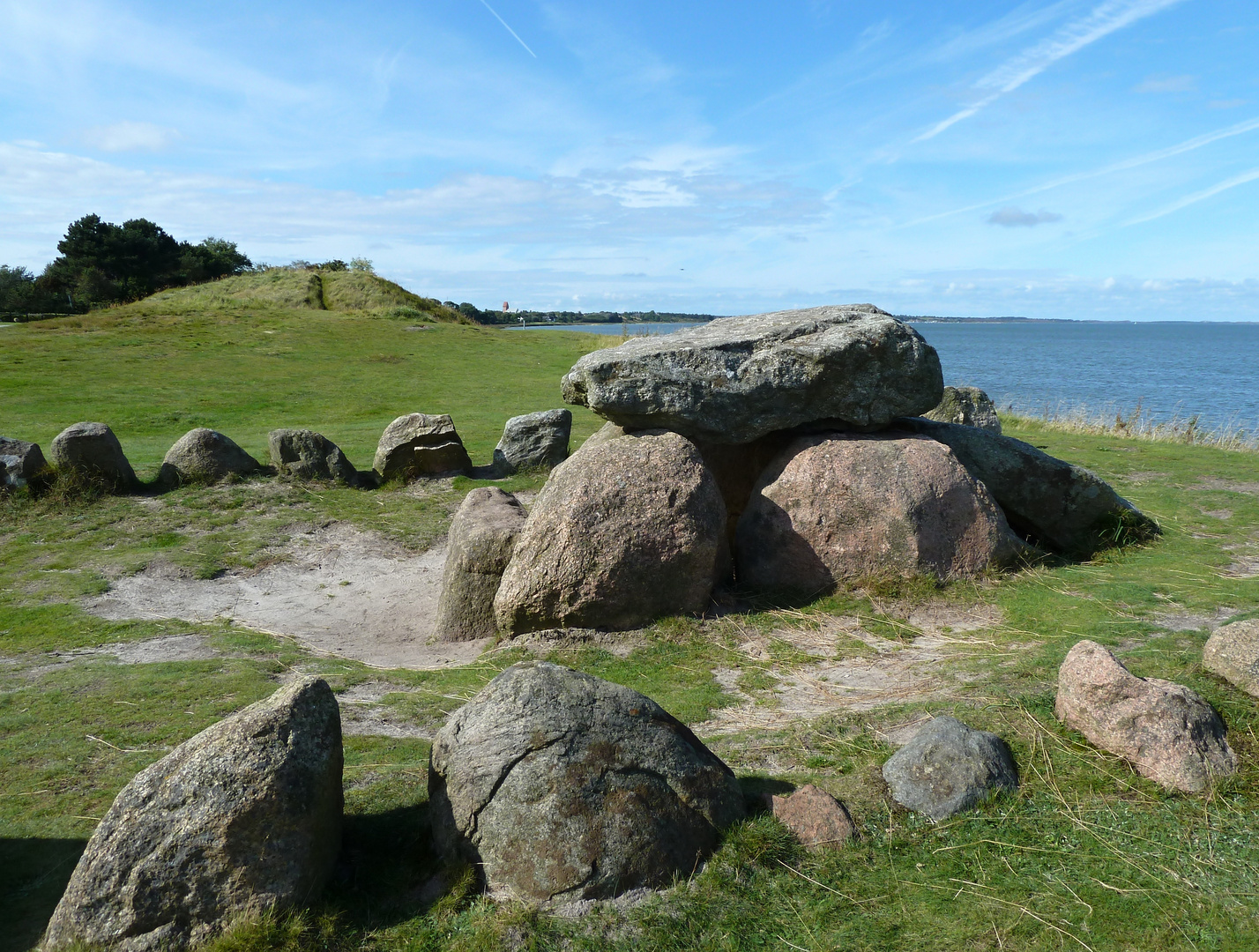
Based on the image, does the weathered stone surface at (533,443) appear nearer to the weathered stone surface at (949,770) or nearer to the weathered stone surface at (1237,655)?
the weathered stone surface at (949,770)

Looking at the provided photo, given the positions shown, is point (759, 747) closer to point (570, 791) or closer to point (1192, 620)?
point (570, 791)

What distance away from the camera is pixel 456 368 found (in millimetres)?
33688

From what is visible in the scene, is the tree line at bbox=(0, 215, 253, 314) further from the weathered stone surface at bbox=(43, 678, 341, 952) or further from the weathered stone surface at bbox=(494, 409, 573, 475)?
the weathered stone surface at bbox=(43, 678, 341, 952)

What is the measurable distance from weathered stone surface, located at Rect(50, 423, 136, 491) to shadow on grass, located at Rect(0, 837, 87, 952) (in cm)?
1093

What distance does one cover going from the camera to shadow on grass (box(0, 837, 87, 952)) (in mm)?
4246

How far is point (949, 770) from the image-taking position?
5.23m

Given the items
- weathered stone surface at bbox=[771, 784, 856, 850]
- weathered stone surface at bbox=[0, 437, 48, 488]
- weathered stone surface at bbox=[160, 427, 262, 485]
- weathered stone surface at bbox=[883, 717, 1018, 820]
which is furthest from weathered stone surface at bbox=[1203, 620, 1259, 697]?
weathered stone surface at bbox=[0, 437, 48, 488]

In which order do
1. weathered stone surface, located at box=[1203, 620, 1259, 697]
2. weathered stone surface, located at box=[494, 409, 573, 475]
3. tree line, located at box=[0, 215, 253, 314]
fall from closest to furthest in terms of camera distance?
weathered stone surface, located at box=[1203, 620, 1259, 697] → weathered stone surface, located at box=[494, 409, 573, 475] → tree line, located at box=[0, 215, 253, 314]

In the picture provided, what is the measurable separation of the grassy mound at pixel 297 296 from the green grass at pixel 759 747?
36259mm

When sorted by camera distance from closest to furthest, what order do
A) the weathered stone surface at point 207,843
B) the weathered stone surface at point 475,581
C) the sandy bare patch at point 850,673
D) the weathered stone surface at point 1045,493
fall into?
the weathered stone surface at point 207,843
the sandy bare patch at point 850,673
the weathered stone surface at point 475,581
the weathered stone surface at point 1045,493

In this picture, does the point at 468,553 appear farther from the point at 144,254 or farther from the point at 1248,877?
the point at 144,254

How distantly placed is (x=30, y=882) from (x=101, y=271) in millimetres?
63591

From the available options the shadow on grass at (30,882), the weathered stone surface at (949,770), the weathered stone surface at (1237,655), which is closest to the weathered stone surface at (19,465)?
the shadow on grass at (30,882)

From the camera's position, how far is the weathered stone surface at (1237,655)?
5.81 m
